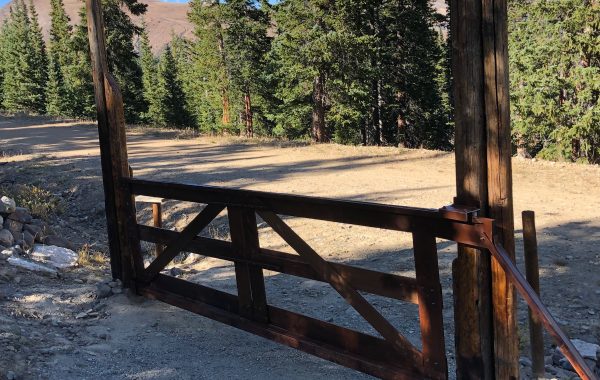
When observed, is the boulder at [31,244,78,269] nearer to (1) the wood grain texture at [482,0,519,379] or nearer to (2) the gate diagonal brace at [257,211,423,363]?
(2) the gate diagonal brace at [257,211,423,363]

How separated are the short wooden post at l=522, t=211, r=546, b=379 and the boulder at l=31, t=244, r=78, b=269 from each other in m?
6.04

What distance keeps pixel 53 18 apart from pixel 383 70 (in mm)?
38667

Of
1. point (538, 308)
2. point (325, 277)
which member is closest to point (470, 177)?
point (538, 308)

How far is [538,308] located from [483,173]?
34.1 inches

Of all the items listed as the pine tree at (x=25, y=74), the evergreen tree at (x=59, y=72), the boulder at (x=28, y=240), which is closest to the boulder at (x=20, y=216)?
the boulder at (x=28, y=240)

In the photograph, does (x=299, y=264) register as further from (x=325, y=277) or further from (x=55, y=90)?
(x=55, y=90)

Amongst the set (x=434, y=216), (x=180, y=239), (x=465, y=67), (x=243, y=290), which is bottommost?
(x=243, y=290)

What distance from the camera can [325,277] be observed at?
4117 mm

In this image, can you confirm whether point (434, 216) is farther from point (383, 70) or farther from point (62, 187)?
point (383, 70)

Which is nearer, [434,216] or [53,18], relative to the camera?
[434,216]

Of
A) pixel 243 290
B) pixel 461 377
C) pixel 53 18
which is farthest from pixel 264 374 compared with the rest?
pixel 53 18

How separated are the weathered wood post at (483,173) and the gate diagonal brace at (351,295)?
42cm

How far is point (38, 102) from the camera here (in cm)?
5356

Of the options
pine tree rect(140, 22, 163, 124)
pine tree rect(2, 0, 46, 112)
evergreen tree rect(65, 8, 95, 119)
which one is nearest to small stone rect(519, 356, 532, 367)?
evergreen tree rect(65, 8, 95, 119)
